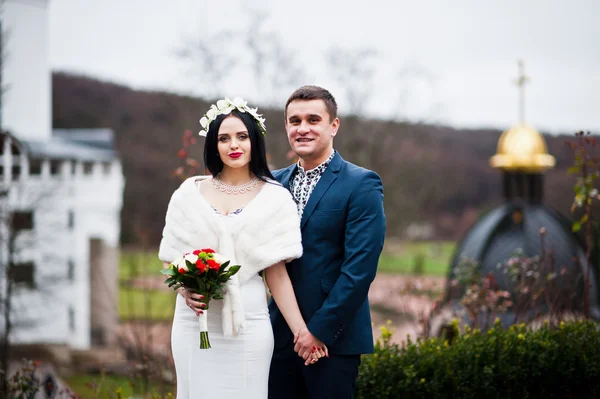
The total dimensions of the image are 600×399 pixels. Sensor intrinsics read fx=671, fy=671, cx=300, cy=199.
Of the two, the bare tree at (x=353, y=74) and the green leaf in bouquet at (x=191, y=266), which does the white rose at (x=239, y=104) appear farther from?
the bare tree at (x=353, y=74)

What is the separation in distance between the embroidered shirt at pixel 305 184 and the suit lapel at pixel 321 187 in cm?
5

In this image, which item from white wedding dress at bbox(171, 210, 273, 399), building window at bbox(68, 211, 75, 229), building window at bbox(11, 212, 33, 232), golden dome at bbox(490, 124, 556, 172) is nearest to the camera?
white wedding dress at bbox(171, 210, 273, 399)

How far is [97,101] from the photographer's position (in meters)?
46.6

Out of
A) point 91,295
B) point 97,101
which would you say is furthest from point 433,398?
point 97,101

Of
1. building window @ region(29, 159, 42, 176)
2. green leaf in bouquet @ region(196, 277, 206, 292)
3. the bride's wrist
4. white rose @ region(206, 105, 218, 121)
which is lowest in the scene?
the bride's wrist

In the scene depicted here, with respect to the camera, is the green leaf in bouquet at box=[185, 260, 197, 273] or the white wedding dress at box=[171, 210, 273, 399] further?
the white wedding dress at box=[171, 210, 273, 399]

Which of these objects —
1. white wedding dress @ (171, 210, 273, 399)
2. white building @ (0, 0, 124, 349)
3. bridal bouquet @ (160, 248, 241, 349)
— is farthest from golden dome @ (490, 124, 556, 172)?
white building @ (0, 0, 124, 349)

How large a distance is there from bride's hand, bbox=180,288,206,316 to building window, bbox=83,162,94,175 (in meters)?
25.9

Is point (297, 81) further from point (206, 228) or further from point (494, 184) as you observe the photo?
point (494, 184)

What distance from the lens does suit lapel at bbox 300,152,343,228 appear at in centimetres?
342

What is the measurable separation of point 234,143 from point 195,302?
795 millimetres

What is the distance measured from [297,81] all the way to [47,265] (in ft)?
39.6

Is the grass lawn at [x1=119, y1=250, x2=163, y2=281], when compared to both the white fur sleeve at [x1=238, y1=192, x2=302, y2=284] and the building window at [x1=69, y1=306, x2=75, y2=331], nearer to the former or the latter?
the white fur sleeve at [x1=238, y1=192, x2=302, y2=284]

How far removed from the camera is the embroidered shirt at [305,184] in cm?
354
